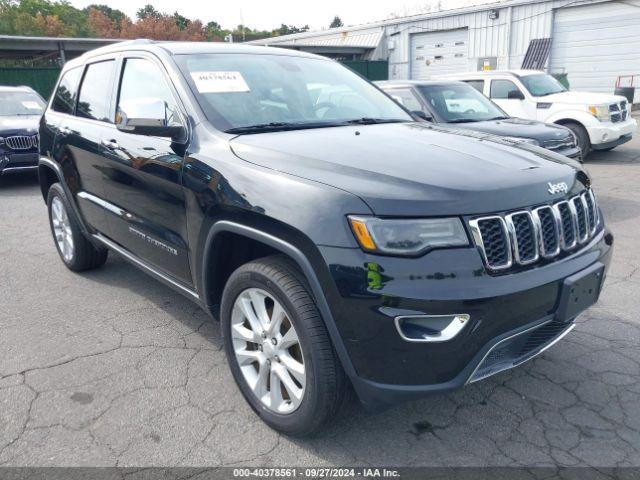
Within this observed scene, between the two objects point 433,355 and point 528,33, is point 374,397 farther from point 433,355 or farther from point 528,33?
point 528,33

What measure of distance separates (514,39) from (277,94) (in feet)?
67.6

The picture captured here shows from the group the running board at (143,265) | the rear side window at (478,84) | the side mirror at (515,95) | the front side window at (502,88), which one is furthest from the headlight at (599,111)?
the running board at (143,265)

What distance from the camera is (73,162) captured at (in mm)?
4227

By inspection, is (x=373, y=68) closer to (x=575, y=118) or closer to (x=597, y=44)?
(x=597, y=44)

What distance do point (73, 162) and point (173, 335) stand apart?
1.62 meters

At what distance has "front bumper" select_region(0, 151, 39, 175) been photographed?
29.5ft

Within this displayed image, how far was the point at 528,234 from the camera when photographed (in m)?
2.27

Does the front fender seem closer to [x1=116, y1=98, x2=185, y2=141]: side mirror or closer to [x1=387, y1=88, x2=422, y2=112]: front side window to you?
[x1=387, y1=88, x2=422, y2=112]: front side window

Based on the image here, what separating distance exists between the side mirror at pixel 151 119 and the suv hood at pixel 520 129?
4878 millimetres

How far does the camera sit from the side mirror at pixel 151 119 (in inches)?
113

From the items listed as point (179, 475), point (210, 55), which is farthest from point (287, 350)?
point (210, 55)

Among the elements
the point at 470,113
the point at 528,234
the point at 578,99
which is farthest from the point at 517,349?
the point at 578,99

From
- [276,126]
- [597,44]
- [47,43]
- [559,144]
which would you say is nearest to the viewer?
[276,126]

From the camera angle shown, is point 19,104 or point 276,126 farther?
point 19,104
